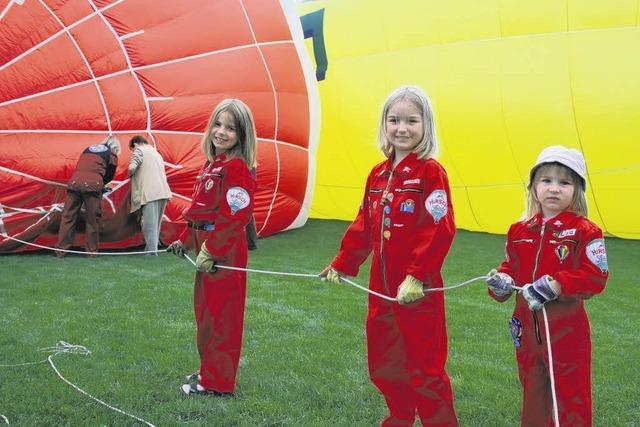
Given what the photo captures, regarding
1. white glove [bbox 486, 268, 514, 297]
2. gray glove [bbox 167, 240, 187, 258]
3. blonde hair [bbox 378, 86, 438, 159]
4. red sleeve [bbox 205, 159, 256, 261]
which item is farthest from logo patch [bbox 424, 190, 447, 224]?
gray glove [bbox 167, 240, 187, 258]

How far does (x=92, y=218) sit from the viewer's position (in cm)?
648

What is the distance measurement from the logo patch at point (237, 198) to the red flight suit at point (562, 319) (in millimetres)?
1247

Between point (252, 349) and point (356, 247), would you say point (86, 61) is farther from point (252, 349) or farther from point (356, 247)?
point (356, 247)

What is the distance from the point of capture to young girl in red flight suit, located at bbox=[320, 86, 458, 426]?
2.34 meters

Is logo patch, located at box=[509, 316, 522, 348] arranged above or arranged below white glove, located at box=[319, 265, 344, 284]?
below

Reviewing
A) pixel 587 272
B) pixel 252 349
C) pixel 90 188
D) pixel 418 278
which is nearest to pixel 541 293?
pixel 587 272

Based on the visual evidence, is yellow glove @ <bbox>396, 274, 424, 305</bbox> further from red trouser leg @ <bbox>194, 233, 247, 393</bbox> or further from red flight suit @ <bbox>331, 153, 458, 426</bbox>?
red trouser leg @ <bbox>194, 233, 247, 393</bbox>

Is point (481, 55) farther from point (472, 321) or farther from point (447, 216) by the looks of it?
point (447, 216)

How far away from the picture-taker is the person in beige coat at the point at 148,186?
6.49 m

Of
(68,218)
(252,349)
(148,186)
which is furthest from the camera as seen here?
(148,186)

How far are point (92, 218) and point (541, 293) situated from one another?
5177 mm

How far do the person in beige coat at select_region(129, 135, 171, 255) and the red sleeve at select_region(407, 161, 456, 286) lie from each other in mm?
4551

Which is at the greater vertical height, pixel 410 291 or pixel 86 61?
pixel 86 61

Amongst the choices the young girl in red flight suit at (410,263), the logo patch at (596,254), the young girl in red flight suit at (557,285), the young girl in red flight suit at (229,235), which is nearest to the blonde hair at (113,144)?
the young girl in red flight suit at (229,235)
